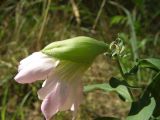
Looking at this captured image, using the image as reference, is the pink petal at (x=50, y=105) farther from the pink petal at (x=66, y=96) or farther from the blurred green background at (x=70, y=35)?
the blurred green background at (x=70, y=35)

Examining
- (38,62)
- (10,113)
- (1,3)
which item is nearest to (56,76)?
(38,62)

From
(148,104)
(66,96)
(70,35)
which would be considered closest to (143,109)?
(148,104)

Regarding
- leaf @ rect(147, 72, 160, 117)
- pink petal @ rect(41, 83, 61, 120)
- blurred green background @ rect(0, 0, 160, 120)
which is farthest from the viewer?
blurred green background @ rect(0, 0, 160, 120)

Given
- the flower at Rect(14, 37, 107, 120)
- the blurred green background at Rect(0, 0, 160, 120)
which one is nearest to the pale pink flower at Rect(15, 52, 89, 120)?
the flower at Rect(14, 37, 107, 120)

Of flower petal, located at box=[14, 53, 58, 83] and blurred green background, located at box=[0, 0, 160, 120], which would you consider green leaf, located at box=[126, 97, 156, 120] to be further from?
blurred green background, located at box=[0, 0, 160, 120]

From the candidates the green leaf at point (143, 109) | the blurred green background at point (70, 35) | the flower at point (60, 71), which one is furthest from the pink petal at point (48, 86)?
the blurred green background at point (70, 35)

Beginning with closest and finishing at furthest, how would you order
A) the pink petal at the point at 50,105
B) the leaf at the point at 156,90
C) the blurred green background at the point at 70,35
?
the pink petal at the point at 50,105 < the leaf at the point at 156,90 < the blurred green background at the point at 70,35

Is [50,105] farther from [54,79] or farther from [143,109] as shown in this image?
[143,109]
